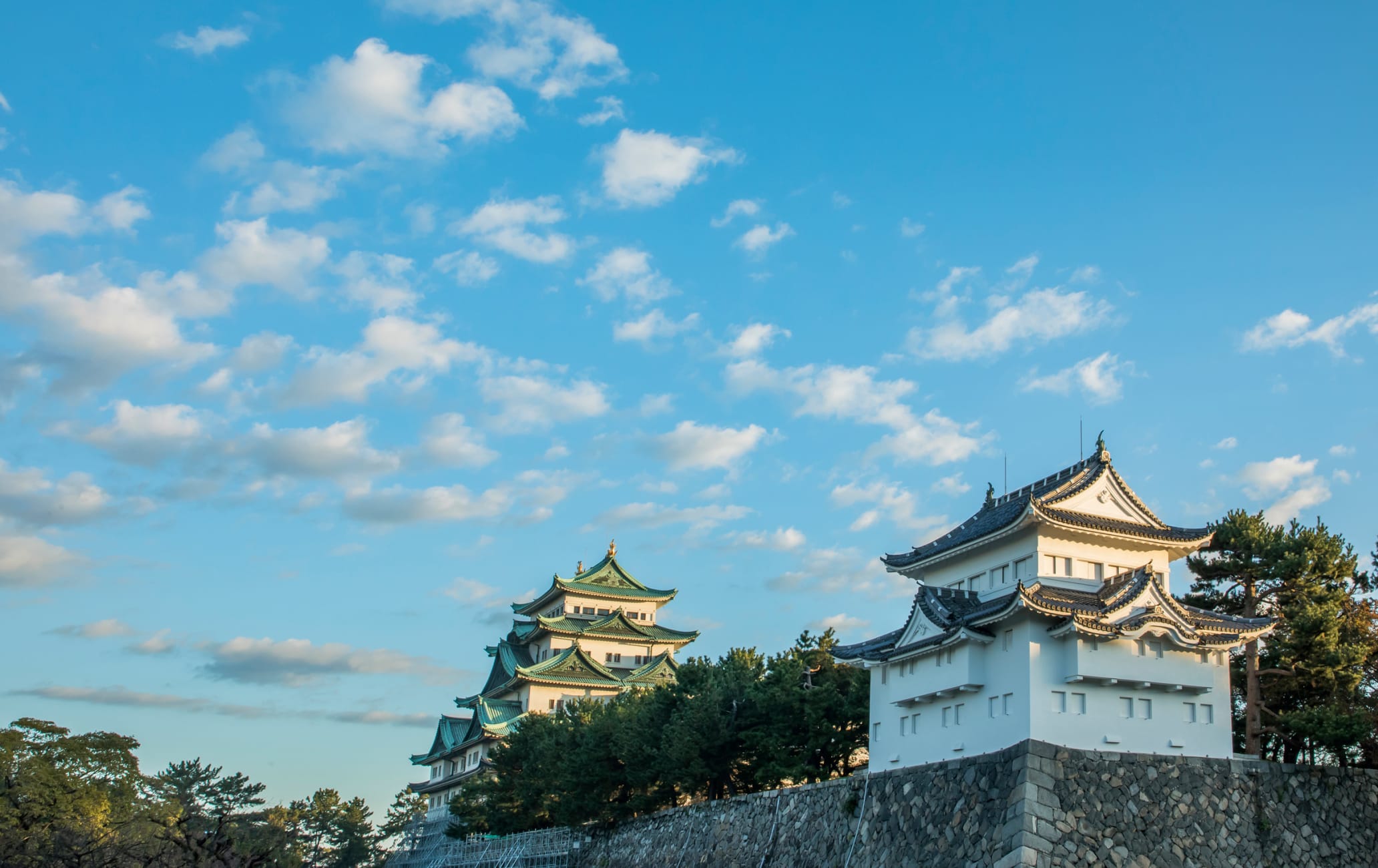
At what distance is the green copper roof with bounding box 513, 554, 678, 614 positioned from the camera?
6062 cm

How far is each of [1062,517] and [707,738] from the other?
1194 centimetres

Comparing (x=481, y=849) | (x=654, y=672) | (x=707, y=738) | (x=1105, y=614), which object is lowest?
(x=481, y=849)

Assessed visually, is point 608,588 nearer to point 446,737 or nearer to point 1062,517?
point 446,737

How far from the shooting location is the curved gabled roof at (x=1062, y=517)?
1002 inches

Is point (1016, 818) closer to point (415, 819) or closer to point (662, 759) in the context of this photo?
point (662, 759)

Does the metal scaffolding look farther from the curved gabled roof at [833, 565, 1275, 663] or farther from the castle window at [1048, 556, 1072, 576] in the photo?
the castle window at [1048, 556, 1072, 576]

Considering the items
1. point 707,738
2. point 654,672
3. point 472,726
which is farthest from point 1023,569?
point 472,726

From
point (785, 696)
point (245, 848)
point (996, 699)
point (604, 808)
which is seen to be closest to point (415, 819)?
point (245, 848)

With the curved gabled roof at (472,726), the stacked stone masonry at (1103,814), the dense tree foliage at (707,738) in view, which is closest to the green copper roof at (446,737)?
the curved gabled roof at (472,726)

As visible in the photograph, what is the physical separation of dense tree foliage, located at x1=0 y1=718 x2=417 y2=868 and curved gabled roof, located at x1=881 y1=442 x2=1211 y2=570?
1605 cm

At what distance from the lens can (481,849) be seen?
4894 cm

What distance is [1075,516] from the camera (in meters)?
25.6

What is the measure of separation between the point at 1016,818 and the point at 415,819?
171 ft

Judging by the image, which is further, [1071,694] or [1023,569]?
[1023,569]
